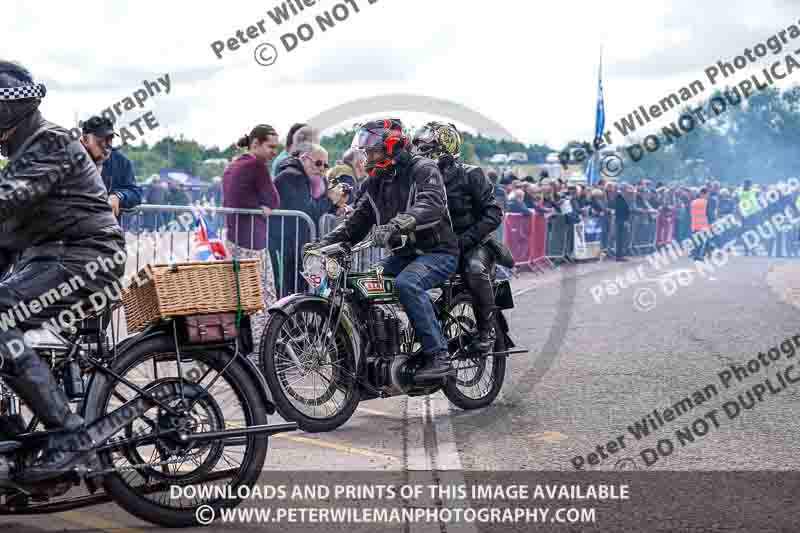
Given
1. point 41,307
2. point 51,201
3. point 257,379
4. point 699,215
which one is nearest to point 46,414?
point 41,307

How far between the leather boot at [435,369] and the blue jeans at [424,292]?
1.8 inches

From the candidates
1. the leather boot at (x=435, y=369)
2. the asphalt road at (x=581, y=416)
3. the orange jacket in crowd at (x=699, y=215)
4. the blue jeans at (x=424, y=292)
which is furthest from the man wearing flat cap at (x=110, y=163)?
the orange jacket in crowd at (x=699, y=215)

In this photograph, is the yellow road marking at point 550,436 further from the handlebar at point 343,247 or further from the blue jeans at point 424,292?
the handlebar at point 343,247

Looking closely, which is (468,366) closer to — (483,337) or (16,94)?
(483,337)

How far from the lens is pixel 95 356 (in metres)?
5.00

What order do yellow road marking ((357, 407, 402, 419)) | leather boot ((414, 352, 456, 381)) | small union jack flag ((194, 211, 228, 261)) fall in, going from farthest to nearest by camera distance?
1. small union jack flag ((194, 211, 228, 261))
2. yellow road marking ((357, 407, 402, 419))
3. leather boot ((414, 352, 456, 381))

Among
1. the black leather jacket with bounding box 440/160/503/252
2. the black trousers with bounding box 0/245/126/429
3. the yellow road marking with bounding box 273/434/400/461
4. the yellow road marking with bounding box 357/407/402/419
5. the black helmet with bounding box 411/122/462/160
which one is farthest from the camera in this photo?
the black helmet with bounding box 411/122/462/160

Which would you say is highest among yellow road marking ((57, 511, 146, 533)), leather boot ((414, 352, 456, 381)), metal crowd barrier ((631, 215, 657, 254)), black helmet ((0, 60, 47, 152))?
black helmet ((0, 60, 47, 152))

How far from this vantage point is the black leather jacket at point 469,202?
8211 mm

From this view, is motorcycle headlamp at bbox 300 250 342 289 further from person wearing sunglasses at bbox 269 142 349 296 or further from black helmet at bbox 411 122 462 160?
person wearing sunglasses at bbox 269 142 349 296

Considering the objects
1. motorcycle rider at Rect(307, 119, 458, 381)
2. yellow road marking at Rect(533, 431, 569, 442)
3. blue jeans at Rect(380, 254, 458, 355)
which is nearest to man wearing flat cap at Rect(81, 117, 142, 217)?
motorcycle rider at Rect(307, 119, 458, 381)

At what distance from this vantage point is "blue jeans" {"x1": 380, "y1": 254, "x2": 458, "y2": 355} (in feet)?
24.3

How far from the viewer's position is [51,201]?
4.56 meters

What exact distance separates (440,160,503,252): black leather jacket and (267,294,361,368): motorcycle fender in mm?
1325
